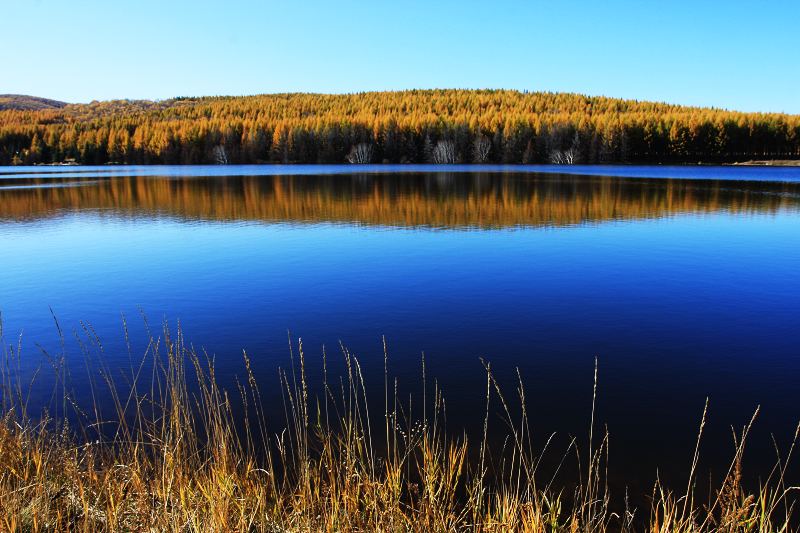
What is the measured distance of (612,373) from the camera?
8812 mm

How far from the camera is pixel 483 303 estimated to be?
12.8m

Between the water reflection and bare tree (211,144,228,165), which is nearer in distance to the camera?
the water reflection

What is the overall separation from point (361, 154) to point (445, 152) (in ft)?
54.8

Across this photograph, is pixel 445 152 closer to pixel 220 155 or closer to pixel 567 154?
pixel 567 154

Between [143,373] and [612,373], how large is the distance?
7257mm

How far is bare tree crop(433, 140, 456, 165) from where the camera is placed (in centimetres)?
11275

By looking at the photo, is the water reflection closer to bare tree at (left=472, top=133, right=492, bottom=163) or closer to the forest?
the forest

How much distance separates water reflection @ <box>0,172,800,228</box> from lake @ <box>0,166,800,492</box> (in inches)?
25.8

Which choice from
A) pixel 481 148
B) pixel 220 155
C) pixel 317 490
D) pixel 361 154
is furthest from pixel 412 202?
pixel 220 155

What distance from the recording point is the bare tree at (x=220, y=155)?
120 metres

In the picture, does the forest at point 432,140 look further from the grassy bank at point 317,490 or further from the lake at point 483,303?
the grassy bank at point 317,490

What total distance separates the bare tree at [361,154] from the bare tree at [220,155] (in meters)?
26.8

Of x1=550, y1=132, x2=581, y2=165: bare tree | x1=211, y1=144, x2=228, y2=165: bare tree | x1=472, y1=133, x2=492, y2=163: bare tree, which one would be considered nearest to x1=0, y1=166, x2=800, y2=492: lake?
x1=550, y1=132, x2=581, y2=165: bare tree

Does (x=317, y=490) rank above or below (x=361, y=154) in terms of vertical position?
below
